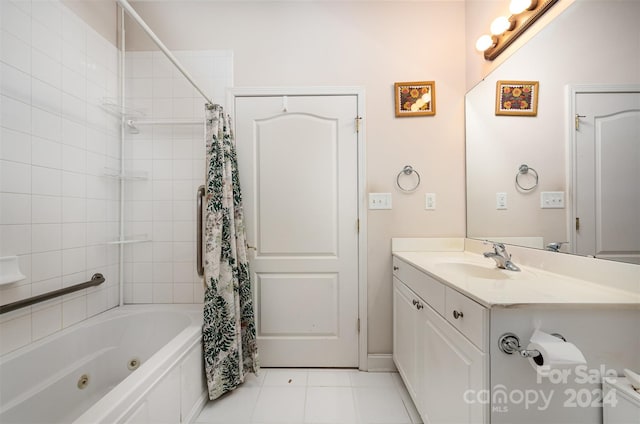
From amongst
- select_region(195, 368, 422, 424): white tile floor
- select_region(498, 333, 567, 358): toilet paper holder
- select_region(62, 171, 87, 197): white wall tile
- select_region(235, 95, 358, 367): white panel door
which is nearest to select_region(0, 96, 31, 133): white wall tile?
select_region(62, 171, 87, 197): white wall tile

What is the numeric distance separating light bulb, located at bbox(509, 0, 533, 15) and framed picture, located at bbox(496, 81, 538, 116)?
344 mm

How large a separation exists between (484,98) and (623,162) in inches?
36.6

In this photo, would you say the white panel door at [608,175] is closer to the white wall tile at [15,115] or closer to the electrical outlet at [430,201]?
the electrical outlet at [430,201]

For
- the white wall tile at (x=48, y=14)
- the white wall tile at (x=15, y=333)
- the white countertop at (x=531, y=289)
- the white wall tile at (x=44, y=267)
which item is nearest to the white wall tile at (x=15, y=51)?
the white wall tile at (x=48, y=14)

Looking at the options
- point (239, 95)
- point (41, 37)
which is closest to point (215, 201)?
point (239, 95)

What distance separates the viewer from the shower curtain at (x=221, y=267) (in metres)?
1.43

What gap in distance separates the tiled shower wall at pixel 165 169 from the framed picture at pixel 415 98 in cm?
126

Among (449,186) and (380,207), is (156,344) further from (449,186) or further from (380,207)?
(449,186)

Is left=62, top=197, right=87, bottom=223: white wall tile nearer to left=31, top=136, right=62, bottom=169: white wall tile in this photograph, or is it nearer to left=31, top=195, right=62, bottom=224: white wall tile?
left=31, top=195, right=62, bottom=224: white wall tile

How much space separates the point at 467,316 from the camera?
857 mm

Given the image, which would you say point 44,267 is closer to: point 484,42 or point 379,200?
point 379,200

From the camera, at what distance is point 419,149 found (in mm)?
1796

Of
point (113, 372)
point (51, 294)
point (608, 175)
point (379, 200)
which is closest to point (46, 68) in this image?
point (51, 294)

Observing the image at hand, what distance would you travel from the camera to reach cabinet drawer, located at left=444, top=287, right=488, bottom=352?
0.78m
